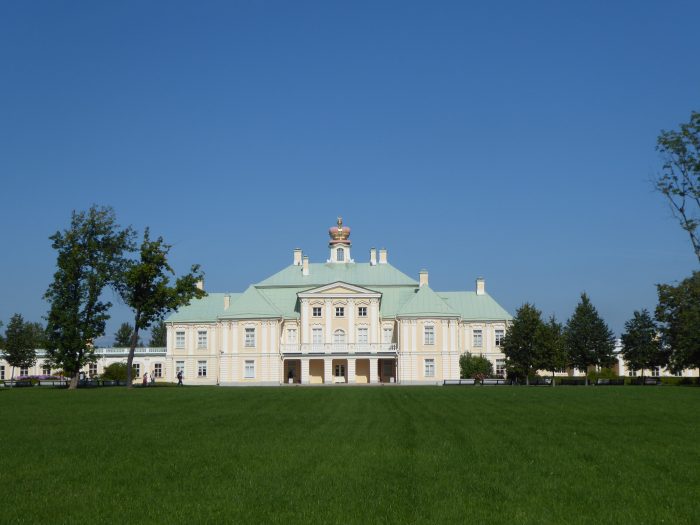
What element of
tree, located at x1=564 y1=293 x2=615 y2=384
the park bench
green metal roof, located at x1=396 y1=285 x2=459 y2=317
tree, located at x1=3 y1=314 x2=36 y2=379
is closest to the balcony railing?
green metal roof, located at x1=396 y1=285 x2=459 y2=317

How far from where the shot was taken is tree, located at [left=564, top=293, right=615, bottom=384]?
261ft

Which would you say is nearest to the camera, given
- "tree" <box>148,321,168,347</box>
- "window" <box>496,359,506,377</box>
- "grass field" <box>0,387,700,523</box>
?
"grass field" <box>0,387,700,523</box>

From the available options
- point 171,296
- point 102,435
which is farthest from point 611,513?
point 171,296

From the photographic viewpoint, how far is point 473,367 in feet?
253

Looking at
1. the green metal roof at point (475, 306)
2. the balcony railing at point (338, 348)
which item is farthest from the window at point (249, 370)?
the green metal roof at point (475, 306)

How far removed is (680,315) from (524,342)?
12.8 m

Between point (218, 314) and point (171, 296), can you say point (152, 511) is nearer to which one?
point (171, 296)

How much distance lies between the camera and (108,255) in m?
60.6

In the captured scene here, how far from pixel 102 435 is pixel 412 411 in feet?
41.1

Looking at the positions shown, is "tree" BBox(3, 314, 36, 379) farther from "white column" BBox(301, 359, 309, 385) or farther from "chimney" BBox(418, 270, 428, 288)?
"chimney" BBox(418, 270, 428, 288)

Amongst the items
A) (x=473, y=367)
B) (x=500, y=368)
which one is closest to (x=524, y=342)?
(x=473, y=367)

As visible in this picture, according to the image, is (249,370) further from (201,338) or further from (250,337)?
(201,338)

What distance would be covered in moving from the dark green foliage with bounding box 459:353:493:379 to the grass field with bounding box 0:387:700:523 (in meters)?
53.0

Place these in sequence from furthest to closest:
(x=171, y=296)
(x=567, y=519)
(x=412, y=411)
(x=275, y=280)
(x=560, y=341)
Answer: (x=275, y=280) → (x=560, y=341) → (x=171, y=296) → (x=412, y=411) → (x=567, y=519)
